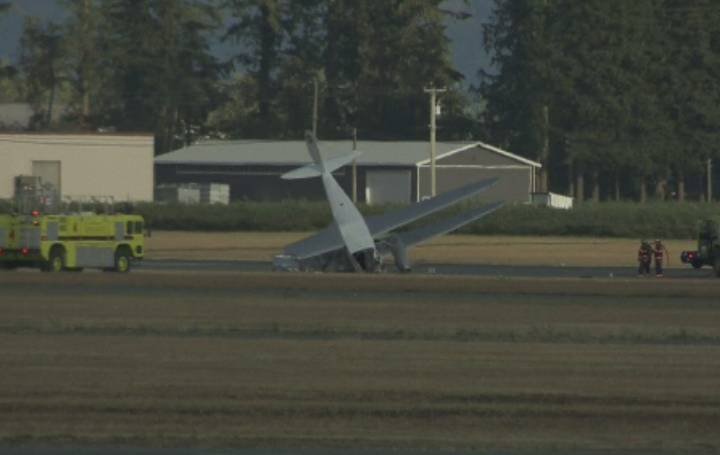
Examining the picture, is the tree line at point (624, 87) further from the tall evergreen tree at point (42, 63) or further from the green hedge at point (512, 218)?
the tall evergreen tree at point (42, 63)

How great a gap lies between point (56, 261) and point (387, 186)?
4989cm

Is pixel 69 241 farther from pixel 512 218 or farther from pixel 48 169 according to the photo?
pixel 48 169

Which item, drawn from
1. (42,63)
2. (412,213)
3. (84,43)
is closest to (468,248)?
(412,213)

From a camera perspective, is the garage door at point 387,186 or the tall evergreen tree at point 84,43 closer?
the garage door at point 387,186

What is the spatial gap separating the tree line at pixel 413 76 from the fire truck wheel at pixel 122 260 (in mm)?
58570

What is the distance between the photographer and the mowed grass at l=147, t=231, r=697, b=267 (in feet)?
201

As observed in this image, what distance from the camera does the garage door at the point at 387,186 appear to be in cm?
9644

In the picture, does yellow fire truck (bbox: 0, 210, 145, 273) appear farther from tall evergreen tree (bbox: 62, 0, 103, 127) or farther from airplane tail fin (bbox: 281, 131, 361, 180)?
tall evergreen tree (bbox: 62, 0, 103, 127)

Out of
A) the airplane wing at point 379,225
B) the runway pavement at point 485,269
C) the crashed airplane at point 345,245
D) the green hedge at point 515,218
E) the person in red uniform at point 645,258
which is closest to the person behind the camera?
the crashed airplane at point 345,245

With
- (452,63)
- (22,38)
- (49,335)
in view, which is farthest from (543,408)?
(22,38)

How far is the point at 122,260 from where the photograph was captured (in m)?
49.9

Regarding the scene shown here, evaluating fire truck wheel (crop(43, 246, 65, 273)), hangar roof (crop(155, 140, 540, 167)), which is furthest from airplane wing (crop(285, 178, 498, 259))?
hangar roof (crop(155, 140, 540, 167))

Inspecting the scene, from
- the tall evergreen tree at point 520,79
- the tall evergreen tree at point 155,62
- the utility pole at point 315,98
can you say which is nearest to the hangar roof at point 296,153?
the utility pole at point 315,98

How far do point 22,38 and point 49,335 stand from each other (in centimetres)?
10368
